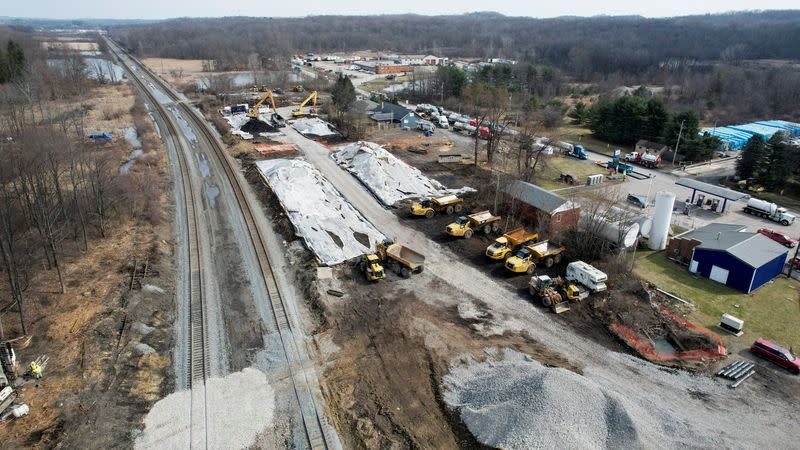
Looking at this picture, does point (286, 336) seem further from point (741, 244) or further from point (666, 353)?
point (741, 244)

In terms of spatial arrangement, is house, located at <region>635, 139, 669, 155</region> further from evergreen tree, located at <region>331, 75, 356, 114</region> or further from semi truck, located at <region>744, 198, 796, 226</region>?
evergreen tree, located at <region>331, 75, 356, 114</region>

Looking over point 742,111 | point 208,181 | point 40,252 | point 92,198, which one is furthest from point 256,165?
point 742,111

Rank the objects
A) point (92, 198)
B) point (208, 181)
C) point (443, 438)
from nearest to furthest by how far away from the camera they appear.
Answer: point (443, 438) → point (92, 198) → point (208, 181)

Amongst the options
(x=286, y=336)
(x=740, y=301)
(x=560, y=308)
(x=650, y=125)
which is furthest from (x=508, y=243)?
(x=650, y=125)

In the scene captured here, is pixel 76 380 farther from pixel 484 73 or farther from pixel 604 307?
pixel 484 73

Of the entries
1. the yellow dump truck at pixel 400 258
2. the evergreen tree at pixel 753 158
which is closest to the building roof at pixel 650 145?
the evergreen tree at pixel 753 158

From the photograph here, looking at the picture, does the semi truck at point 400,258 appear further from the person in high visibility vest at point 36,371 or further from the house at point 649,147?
the house at point 649,147
